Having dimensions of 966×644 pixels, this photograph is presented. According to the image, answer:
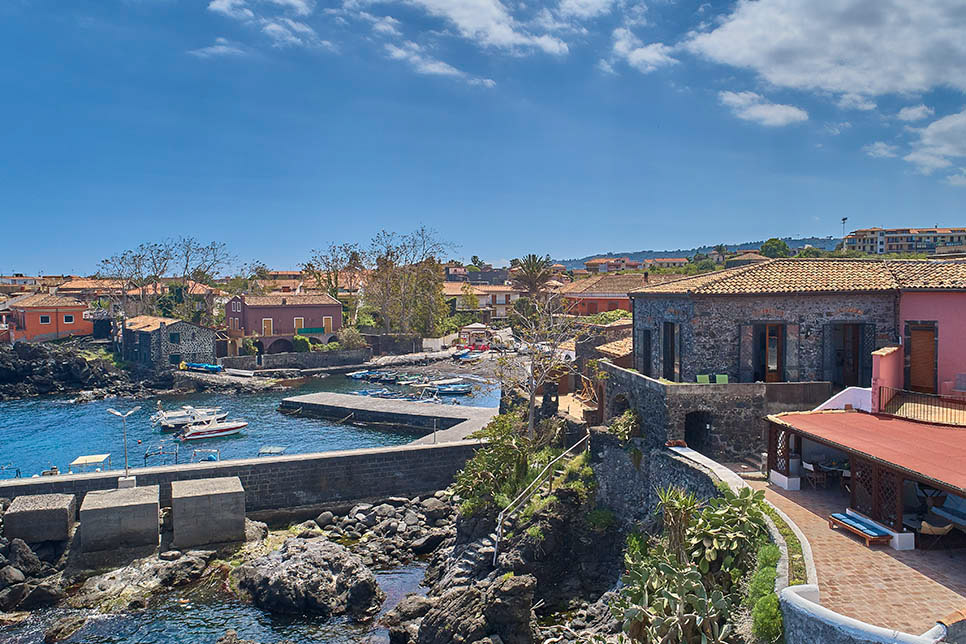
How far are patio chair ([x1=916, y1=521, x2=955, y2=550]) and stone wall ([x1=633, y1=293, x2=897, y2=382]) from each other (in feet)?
29.0

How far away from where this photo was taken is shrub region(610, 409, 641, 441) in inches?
856

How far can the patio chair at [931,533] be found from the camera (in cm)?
1315

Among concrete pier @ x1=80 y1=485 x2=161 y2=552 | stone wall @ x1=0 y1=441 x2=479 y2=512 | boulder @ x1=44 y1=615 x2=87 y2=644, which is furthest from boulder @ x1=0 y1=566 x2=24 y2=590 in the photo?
stone wall @ x1=0 y1=441 x2=479 y2=512

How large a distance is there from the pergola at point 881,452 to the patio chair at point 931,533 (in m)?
0.40

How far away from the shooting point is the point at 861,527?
13.7 meters

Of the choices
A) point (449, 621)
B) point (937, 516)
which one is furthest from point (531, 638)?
point (937, 516)

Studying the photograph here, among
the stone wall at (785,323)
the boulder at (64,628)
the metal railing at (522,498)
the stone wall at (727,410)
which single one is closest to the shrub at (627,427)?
the stone wall at (727,410)

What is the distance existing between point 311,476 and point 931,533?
2091 centimetres

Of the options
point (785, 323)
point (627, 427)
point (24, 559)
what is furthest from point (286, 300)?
point (785, 323)

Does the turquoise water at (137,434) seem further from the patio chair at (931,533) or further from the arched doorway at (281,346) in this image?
the patio chair at (931,533)

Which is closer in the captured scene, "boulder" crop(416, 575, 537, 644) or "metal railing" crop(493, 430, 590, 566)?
"boulder" crop(416, 575, 537, 644)

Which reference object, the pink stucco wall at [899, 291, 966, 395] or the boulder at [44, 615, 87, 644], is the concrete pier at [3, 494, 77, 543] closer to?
the boulder at [44, 615, 87, 644]

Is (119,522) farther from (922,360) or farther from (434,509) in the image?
(922,360)

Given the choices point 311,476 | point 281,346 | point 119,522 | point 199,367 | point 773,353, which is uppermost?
point 773,353
